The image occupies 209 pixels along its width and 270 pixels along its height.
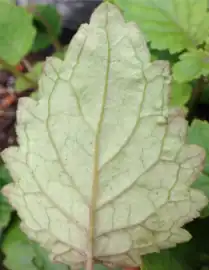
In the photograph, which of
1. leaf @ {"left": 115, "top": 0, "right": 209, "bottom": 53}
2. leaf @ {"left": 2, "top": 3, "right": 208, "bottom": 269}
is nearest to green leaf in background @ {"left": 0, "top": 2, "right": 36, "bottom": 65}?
leaf @ {"left": 115, "top": 0, "right": 209, "bottom": 53}

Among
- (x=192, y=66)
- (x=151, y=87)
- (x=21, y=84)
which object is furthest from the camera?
(x=21, y=84)

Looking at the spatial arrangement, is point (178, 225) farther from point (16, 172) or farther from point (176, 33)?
point (176, 33)

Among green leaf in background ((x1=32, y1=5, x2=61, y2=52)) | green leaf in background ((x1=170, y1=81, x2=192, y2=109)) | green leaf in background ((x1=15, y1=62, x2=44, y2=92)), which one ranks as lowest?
green leaf in background ((x1=170, y1=81, x2=192, y2=109))

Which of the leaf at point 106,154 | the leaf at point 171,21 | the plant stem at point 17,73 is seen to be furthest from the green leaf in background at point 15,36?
the leaf at point 106,154

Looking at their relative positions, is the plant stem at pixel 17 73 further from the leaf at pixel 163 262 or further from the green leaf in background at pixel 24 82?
the leaf at pixel 163 262

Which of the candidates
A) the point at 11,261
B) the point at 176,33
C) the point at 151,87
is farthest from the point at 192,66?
the point at 11,261

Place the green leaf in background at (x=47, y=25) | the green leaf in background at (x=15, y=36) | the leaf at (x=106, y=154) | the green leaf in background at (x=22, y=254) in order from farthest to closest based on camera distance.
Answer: the green leaf in background at (x=47, y=25), the green leaf in background at (x=15, y=36), the green leaf in background at (x=22, y=254), the leaf at (x=106, y=154)

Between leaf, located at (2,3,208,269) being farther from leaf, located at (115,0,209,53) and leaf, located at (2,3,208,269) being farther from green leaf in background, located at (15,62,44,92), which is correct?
green leaf in background, located at (15,62,44,92)
